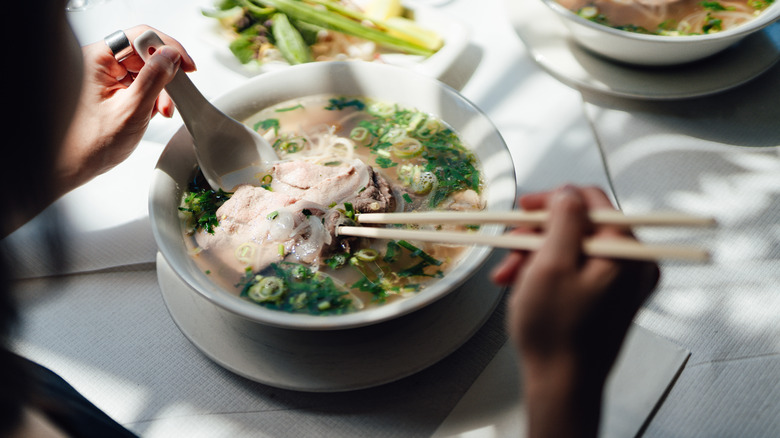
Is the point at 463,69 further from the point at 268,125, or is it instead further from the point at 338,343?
the point at 338,343

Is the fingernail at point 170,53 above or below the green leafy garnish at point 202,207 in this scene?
above

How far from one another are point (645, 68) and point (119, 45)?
1568 mm

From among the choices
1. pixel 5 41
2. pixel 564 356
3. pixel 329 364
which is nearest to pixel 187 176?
pixel 329 364

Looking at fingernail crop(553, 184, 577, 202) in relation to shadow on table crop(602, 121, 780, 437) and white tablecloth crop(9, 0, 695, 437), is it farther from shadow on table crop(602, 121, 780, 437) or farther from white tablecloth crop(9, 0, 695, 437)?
shadow on table crop(602, 121, 780, 437)

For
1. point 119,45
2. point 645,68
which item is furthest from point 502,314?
point 119,45

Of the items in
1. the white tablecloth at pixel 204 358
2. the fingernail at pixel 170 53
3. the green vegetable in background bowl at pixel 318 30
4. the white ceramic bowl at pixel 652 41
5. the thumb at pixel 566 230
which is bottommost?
the white tablecloth at pixel 204 358

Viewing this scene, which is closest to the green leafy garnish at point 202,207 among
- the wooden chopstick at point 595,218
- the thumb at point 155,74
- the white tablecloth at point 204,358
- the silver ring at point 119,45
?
the white tablecloth at point 204,358

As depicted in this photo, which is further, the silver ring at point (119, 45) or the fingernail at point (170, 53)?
the silver ring at point (119, 45)

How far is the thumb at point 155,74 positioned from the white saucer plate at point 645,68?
1.16 meters

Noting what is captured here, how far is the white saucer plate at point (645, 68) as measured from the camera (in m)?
1.68

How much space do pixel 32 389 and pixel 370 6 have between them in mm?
1680

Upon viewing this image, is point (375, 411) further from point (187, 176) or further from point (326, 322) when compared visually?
point (187, 176)

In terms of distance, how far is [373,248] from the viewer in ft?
4.45

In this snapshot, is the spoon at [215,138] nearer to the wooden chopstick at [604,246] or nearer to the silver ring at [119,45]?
the silver ring at [119,45]
